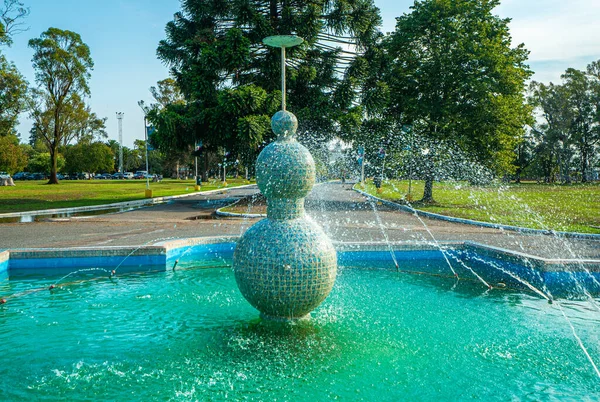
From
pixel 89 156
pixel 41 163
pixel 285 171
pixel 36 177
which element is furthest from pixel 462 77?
pixel 36 177

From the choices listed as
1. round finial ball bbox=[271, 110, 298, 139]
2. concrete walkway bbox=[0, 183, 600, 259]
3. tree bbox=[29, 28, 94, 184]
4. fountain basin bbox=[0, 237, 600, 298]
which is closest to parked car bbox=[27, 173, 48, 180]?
tree bbox=[29, 28, 94, 184]

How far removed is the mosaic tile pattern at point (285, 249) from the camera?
17.6 ft

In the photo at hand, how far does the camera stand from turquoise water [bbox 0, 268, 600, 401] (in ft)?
15.3

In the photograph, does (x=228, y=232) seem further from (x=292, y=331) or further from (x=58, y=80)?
(x=58, y=80)

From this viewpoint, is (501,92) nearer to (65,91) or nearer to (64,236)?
(64,236)

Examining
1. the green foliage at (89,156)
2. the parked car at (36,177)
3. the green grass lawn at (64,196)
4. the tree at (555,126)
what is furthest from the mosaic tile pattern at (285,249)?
the parked car at (36,177)

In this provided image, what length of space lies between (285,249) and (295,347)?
48.9 inches

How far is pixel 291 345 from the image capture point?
559cm

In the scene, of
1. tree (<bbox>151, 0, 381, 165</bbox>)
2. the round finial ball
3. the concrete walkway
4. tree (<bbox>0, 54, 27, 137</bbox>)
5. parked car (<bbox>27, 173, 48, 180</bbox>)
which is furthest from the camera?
parked car (<bbox>27, 173, 48, 180</bbox>)

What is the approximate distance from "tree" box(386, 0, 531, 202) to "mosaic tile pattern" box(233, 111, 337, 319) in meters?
21.4

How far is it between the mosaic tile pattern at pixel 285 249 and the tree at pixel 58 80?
56.1m

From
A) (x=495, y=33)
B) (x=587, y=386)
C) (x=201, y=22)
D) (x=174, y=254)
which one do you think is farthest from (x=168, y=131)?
(x=587, y=386)

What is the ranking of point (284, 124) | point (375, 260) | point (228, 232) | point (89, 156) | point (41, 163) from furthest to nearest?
point (41, 163) < point (89, 156) < point (228, 232) < point (375, 260) < point (284, 124)

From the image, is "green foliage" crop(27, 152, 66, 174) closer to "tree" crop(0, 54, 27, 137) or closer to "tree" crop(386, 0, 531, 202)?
"tree" crop(0, 54, 27, 137)
